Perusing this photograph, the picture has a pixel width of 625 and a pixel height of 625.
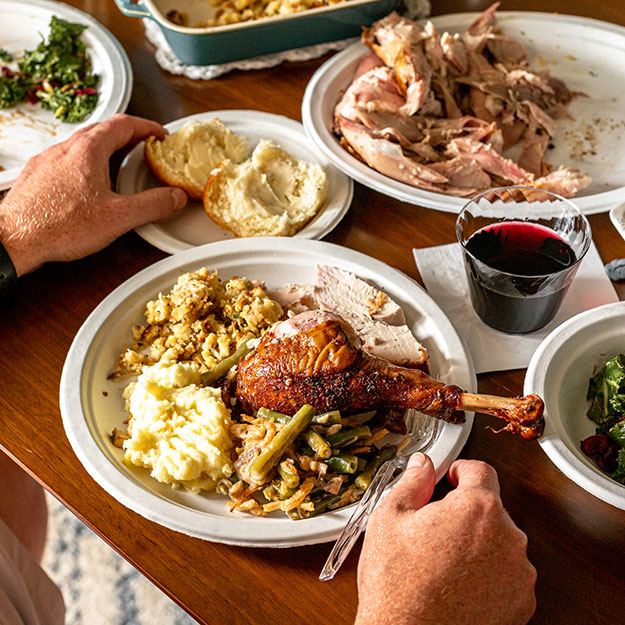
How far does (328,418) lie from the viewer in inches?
56.3

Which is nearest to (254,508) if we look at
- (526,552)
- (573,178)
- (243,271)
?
(526,552)

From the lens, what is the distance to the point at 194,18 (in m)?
2.47

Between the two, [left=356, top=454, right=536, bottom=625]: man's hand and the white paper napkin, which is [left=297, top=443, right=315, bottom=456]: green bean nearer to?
[left=356, top=454, right=536, bottom=625]: man's hand

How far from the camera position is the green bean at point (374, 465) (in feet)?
4.58

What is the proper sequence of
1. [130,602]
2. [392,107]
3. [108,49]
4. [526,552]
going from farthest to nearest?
[130,602], [108,49], [392,107], [526,552]

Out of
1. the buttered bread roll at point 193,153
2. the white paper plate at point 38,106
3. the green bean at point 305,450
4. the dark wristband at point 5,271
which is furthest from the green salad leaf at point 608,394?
the white paper plate at point 38,106

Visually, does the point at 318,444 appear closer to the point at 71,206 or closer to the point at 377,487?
the point at 377,487

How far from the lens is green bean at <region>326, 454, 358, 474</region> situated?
1391 mm

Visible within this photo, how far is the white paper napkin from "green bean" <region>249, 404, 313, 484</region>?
424 millimetres

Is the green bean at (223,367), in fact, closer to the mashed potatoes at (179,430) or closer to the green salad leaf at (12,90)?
the mashed potatoes at (179,430)

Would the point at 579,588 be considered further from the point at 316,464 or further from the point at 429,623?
the point at 316,464

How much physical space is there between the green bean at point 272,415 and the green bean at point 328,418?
0.05 m

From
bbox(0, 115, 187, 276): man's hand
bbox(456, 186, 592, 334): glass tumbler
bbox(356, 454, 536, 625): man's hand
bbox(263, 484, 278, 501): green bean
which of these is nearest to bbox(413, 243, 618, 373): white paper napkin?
bbox(456, 186, 592, 334): glass tumbler

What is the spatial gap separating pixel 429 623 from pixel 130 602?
1656 millimetres
